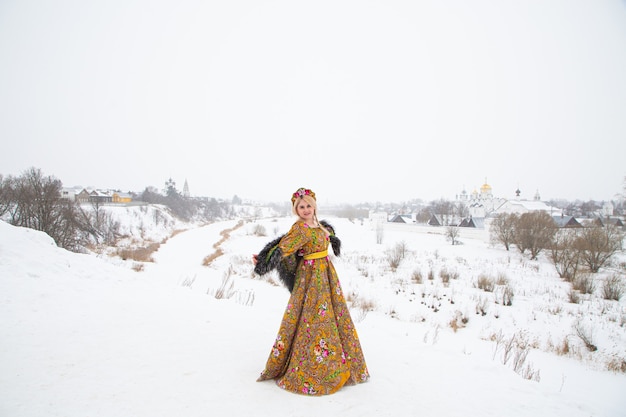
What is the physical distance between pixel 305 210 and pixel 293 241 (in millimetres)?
393

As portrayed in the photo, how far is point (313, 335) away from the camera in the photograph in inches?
123

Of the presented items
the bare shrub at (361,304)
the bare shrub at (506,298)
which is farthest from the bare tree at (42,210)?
the bare shrub at (506,298)

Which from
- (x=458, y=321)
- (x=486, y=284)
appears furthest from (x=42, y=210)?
(x=486, y=284)

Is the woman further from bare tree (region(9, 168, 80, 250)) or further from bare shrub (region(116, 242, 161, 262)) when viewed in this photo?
bare tree (region(9, 168, 80, 250))

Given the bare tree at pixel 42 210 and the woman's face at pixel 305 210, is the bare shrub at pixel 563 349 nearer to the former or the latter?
the woman's face at pixel 305 210

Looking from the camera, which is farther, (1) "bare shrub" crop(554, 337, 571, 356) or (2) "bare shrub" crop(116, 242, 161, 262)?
(2) "bare shrub" crop(116, 242, 161, 262)

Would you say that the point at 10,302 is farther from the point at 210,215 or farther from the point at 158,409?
the point at 210,215

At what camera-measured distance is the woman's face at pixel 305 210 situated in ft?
11.2

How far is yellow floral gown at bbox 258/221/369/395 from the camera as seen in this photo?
3074mm

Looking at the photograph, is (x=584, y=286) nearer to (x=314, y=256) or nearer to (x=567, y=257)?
(x=567, y=257)

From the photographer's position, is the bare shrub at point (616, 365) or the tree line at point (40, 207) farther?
the tree line at point (40, 207)

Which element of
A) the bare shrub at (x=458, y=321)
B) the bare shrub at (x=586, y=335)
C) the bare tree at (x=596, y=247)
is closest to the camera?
the bare shrub at (x=586, y=335)

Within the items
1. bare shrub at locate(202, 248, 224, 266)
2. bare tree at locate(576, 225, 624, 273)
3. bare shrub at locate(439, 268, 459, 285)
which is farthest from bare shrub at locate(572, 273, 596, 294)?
bare shrub at locate(202, 248, 224, 266)

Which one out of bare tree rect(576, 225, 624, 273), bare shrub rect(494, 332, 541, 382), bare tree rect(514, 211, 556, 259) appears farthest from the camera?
bare tree rect(514, 211, 556, 259)
